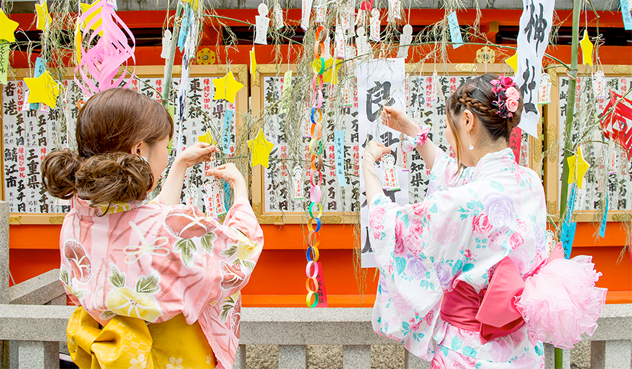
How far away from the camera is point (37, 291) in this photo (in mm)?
2629

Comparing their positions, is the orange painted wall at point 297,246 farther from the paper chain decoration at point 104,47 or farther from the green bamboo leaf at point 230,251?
the green bamboo leaf at point 230,251

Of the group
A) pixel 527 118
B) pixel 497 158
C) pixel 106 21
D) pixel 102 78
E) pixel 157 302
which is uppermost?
pixel 106 21

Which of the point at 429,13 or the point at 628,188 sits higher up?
the point at 429,13

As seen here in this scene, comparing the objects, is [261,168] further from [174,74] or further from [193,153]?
[193,153]

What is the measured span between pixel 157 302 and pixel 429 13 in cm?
323

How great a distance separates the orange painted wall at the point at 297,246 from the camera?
335 cm

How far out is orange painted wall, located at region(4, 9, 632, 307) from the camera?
335 cm

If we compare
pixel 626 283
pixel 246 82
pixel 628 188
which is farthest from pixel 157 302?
pixel 626 283

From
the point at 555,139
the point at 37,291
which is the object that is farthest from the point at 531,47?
the point at 37,291

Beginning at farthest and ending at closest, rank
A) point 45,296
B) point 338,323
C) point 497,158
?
point 45,296 → point 338,323 → point 497,158

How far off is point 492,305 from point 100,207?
1.20m

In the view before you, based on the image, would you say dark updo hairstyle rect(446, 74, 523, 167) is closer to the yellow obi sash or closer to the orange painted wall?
the yellow obi sash

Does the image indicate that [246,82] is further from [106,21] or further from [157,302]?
[157,302]

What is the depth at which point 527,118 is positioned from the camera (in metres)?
1.61
